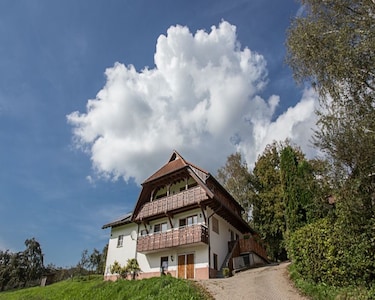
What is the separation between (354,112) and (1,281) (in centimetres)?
4878

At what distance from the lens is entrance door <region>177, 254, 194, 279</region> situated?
2223 centimetres

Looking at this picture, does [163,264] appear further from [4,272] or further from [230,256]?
[4,272]

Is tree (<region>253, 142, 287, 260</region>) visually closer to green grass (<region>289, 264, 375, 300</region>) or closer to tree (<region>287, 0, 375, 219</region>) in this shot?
green grass (<region>289, 264, 375, 300</region>)

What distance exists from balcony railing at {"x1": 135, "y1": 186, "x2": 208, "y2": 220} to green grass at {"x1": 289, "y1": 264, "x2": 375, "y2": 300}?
9.84 metres

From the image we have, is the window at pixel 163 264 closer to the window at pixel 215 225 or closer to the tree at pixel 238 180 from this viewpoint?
the window at pixel 215 225

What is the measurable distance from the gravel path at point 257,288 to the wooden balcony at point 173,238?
13.8 ft

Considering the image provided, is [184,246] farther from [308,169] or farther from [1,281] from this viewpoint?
[1,281]

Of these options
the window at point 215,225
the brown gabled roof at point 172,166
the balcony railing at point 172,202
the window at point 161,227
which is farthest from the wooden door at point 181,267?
the brown gabled roof at point 172,166

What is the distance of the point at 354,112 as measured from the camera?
39.6 feet

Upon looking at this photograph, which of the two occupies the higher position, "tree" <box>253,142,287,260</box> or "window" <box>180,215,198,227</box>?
"tree" <box>253,142,287,260</box>

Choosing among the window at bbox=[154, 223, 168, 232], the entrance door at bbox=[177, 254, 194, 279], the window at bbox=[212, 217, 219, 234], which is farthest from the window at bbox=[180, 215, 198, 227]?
the entrance door at bbox=[177, 254, 194, 279]

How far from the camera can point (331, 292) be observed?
11.9 m

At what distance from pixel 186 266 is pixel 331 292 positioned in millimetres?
12674

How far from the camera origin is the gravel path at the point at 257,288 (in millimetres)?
13773
